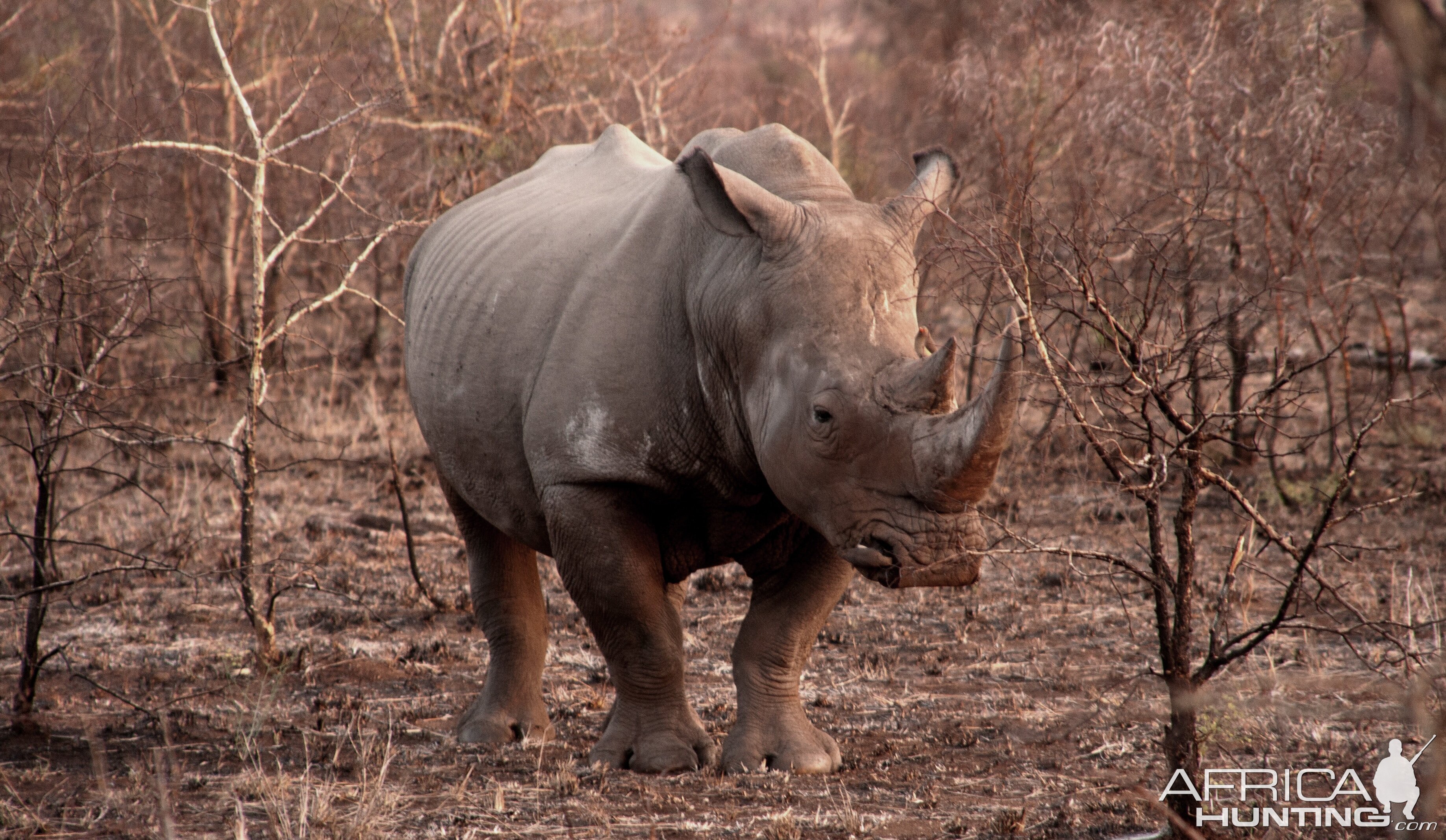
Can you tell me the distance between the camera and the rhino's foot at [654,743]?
4906 mm

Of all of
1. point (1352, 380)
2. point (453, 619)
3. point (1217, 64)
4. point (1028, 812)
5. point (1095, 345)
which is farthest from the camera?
point (1352, 380)

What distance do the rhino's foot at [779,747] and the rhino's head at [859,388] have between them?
34.8 inches

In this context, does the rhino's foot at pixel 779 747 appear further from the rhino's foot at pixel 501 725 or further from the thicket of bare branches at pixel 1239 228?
the thicket of bare branches at pixel 1239 228

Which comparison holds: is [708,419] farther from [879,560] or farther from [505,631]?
[505,631]

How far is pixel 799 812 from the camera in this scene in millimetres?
4359

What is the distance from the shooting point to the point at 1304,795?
4.23 meters

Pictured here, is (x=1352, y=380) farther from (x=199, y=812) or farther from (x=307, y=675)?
(x=199, y=812)

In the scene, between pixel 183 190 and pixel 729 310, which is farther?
pixel 183 190

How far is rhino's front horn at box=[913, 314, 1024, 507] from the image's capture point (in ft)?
12.1

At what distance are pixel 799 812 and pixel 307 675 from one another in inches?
104

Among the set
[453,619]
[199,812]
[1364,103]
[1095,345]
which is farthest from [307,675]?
[1364,103]

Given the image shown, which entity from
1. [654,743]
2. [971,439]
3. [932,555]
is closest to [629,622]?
[654,743]

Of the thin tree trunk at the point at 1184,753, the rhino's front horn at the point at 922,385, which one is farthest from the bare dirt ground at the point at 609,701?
the rhino's front horn at the point at 922,385

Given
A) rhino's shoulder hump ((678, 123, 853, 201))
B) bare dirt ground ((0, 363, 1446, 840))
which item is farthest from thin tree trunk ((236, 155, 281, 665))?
rhino's shoulder hump ((678, 123, 853, 201))
